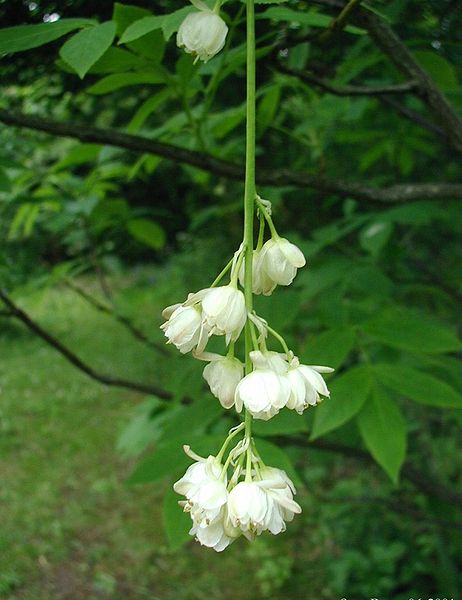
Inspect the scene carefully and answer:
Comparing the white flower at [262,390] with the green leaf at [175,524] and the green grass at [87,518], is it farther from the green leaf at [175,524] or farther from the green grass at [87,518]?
the green grass at [87,518]

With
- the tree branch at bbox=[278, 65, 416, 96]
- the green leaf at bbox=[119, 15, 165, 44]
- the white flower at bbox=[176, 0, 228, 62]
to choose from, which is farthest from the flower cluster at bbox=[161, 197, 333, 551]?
the tree branch at bbox=[278, 65, 416, 96]

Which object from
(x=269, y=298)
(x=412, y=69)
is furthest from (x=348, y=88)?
(x=269, y=298)

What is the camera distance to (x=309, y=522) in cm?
401

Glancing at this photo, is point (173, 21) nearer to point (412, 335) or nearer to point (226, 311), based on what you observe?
point (226, 311)

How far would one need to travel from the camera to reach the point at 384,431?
143 cm

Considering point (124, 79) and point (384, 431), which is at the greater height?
point (124, 79)

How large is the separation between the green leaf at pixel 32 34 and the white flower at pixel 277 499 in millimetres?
723

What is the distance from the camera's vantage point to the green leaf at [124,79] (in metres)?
1.26

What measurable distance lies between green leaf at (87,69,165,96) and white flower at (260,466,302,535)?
822mm

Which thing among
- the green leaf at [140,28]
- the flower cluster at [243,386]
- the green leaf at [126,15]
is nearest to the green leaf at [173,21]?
the green leaf at [140,28]

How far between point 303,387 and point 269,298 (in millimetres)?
977

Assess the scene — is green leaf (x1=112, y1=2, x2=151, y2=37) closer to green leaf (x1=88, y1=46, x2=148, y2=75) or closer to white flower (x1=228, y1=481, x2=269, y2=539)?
green leaf (x1=88, y1=46, x2=148, y2=75)

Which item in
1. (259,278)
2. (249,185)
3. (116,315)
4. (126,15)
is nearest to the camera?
(249,185)

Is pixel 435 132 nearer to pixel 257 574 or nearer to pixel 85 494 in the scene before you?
pixel 257 574
